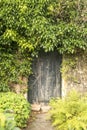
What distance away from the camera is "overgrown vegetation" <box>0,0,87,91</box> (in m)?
8.53

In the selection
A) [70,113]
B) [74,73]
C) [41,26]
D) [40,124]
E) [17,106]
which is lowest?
[40,124]

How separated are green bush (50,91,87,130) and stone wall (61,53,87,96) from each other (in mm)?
1316

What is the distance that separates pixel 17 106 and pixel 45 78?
7.68 ft

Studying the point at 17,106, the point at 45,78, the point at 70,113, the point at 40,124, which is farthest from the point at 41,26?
the point at 40,124

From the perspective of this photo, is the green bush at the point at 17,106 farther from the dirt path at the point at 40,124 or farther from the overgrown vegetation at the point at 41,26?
the overgrown vegetation at the point at 41,26

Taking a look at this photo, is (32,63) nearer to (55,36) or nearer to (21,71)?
(21,71)

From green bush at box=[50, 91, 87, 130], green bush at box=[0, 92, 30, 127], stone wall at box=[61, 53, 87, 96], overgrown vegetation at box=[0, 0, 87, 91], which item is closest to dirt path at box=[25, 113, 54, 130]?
green bush at box=[50, 91, 87, 130]

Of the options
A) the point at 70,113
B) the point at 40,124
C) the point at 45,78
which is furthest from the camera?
the point at 45,78

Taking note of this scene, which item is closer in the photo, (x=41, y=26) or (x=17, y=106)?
(x=17, y=106)

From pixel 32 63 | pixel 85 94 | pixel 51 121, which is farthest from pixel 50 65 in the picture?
pixel 51 121

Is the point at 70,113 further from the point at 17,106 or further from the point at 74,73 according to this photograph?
the point at 74,73

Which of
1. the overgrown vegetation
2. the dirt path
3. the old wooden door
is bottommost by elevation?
the dirt path

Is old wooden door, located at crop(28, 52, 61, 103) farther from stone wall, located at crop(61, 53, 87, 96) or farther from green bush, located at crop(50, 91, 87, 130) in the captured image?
green bush, located at crop(50, 91, 87, 130)

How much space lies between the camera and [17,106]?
7.92 metres
